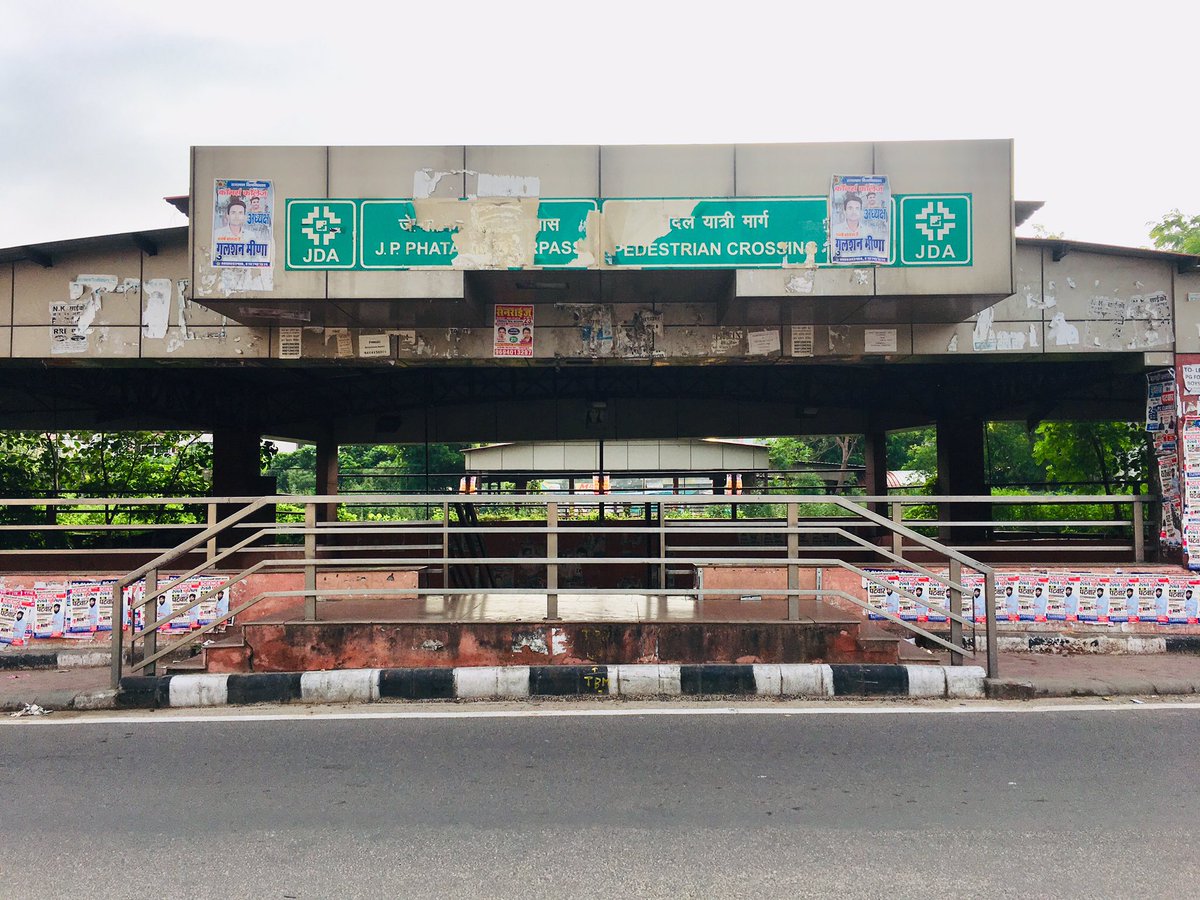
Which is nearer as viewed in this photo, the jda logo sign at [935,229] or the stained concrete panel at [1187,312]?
the jda logo sign at [935,229]

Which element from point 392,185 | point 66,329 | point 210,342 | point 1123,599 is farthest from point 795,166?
point 66,329

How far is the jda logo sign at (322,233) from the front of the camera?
24.3 ft

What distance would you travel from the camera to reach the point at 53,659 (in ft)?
24.1

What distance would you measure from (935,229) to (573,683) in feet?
17.0

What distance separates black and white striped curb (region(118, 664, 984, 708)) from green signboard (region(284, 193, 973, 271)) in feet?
11.7

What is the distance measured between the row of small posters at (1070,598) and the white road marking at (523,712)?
2163mm

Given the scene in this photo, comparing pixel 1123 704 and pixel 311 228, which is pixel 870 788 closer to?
pixel 1123 704

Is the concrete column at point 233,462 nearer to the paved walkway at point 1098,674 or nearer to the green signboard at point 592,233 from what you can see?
the green signboard at point 592,233

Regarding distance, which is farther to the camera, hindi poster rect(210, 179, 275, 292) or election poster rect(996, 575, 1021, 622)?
election poster rect(996, 575, 1021, 622)

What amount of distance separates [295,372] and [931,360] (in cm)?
1069

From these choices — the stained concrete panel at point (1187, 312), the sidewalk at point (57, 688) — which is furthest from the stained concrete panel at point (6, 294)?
the stained concrete panel at point (1187, 312)

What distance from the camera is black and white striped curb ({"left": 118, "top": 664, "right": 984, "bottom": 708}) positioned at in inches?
238

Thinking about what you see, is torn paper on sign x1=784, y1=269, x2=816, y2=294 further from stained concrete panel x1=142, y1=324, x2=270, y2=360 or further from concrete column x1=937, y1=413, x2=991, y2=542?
concrete column x1=937, y1=413, x2=991, y2=542

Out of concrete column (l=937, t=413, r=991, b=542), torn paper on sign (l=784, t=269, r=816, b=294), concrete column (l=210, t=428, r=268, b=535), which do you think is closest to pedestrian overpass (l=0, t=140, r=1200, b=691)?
torn paper on sign (l=784, t=269, r=816, b=294)
